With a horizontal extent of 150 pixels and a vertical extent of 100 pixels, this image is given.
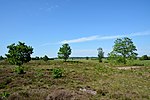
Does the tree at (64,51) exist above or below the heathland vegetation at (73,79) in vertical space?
above

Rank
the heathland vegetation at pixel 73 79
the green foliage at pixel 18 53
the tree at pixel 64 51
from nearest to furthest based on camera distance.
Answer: the heathland vegetation at pixel 73 79, the green foliage at pixel 18 53, the tree at pixel 64 51

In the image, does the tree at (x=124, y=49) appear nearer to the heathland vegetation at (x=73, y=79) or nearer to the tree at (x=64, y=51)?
the heathland vegetation at (x=73, y=79)

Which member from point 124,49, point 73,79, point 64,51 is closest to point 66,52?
point 64,51

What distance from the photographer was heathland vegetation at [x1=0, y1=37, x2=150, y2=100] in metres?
17.5

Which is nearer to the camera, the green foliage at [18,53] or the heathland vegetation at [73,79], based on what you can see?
the heathland vegetation at [73,79]

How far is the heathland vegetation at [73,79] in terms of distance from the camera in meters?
17.5

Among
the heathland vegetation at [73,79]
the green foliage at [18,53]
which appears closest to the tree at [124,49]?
the heathland vegetation at [73,79]

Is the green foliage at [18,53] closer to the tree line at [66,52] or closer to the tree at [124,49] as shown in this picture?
the tree line at [66,52]

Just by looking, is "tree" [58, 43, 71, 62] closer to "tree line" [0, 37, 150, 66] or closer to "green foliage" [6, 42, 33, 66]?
"tree line" [0, 37, 150, 66]

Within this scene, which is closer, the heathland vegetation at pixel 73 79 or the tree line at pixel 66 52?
the heathland vegetation at pixel 73 79

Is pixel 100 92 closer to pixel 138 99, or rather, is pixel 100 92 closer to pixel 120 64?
pixel 138 99

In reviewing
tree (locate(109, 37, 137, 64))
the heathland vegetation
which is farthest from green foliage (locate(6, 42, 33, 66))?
tree (locate(109, 37, 137, 64))

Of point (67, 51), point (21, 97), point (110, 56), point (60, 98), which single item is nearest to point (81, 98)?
point (60, 98)

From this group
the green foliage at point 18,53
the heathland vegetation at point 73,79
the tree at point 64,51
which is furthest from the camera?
the tree at point 64,51
